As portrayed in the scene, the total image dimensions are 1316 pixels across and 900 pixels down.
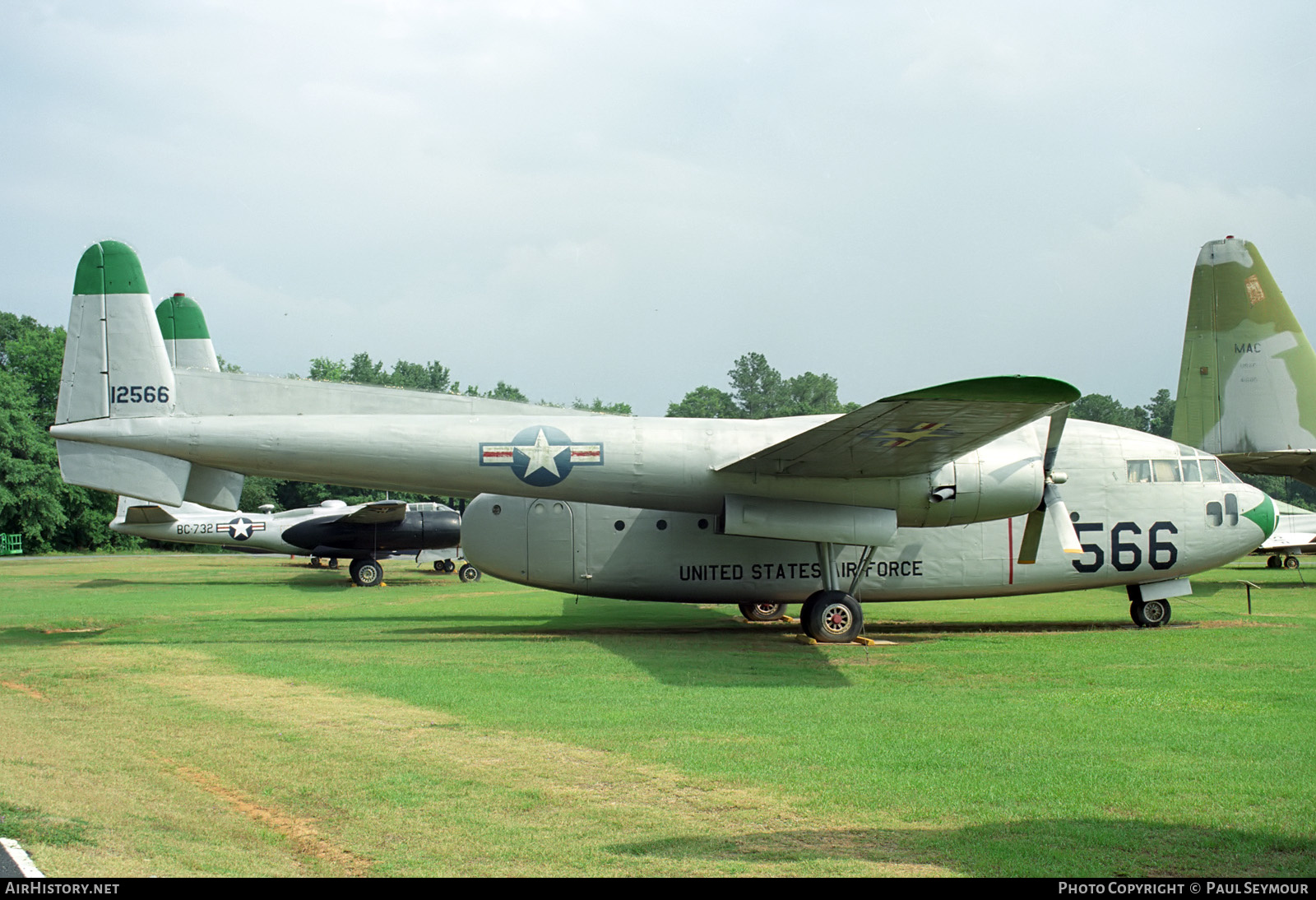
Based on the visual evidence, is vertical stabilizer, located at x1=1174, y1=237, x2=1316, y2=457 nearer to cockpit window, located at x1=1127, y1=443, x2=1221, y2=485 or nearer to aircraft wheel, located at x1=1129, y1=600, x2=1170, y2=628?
cockpit window, located at x1=1127, y1=443, x2=1221, y2=485

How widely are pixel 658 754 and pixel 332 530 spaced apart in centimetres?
2750

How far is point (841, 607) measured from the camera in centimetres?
1404

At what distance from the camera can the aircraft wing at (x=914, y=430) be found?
9.92 m

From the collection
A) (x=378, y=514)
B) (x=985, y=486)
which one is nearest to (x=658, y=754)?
(x=985, y=486)

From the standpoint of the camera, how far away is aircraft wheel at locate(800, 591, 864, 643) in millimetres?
13992

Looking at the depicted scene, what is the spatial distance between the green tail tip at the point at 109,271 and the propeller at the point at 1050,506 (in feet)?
43.9

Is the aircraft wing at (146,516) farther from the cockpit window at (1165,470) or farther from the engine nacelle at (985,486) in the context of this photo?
the cockpit window at (1165,470)

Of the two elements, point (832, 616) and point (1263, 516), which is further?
point (1263, 516)

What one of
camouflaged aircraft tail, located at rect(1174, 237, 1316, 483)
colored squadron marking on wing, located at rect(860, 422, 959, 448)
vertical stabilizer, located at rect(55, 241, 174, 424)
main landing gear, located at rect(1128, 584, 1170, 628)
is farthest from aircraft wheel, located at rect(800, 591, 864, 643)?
camouflaged aircraft tail, located at rect(1174, 237, 1316, 483)

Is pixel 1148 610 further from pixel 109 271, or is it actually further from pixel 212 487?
pixel 109 271

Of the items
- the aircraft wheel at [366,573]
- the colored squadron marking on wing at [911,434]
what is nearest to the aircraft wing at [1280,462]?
the colored squadron marking on wing at [911,434]

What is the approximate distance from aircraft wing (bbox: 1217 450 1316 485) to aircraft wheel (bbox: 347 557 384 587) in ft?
84.2

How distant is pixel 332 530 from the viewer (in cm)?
3225

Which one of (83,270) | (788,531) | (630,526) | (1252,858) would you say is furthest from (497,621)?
(1252,858)
